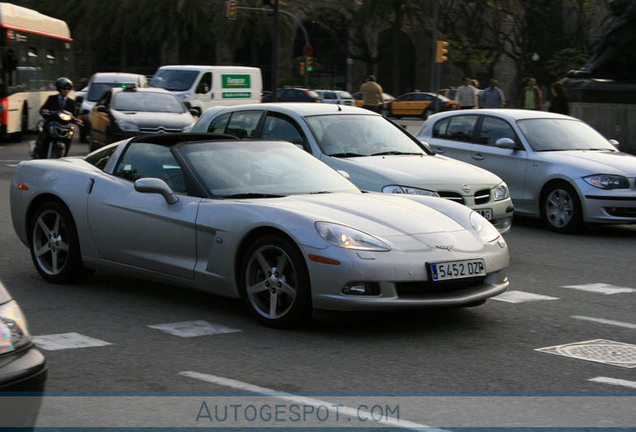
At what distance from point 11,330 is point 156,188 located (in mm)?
3591

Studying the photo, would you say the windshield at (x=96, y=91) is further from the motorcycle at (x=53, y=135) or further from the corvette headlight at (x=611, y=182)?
the corvette headlight at (x=611, y=182)

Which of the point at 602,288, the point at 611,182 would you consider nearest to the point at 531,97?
the point at 611,182

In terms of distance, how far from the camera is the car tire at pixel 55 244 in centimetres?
812

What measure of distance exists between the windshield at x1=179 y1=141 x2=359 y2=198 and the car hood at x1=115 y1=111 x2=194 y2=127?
41.1 ft

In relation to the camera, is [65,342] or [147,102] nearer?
[65,342]

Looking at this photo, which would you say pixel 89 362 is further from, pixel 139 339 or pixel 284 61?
pixel 284 61

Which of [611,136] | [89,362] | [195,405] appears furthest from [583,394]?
[611,136]

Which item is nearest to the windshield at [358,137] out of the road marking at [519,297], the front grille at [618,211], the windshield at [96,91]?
the front grille at [618,211]

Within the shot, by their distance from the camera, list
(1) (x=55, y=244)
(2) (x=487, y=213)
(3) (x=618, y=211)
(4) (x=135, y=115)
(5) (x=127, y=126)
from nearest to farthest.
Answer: (1) (x=55, y=244), (2) (x=487, y=213), (3) (x=618, y=211), (5) (x=127, y=126), (4) (x=135, y=115)

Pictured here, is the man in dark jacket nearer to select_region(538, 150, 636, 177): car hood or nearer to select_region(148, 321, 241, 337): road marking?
select_region(538, 150, 636, 177): car hood

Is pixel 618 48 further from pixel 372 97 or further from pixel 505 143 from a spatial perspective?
pixel 505 143

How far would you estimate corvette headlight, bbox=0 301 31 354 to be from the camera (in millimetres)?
3688

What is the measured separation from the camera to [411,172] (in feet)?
34.6

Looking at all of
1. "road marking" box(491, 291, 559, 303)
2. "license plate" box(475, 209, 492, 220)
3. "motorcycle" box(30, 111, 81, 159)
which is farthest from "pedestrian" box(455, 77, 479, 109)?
"road marking" box(491, 291, 559, 303)
